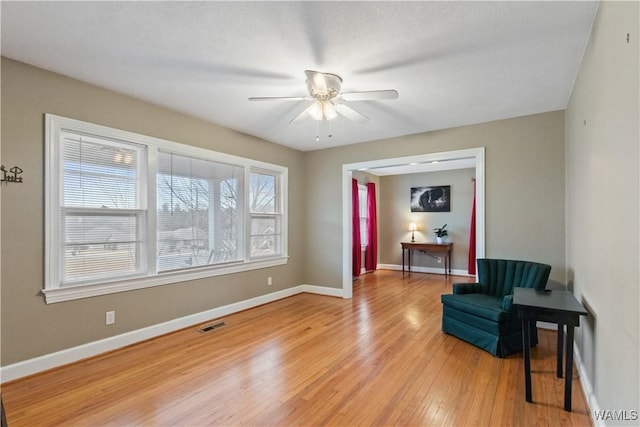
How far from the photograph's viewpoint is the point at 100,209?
3127 mm

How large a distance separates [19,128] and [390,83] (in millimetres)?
3161

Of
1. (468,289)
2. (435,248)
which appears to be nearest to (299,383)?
(468,289)

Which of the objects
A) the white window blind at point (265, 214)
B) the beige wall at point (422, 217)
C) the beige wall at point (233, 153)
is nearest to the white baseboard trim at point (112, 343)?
the beige wall at point (233, 153)

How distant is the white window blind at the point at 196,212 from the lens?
146 inches

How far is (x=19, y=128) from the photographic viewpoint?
261cm

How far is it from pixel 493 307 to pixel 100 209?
3917 mm

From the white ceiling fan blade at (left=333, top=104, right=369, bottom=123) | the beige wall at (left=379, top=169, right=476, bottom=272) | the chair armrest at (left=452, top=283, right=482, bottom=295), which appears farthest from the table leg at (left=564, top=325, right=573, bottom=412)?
the beige wall at (left=379, top=169, right=476, bottom=272)

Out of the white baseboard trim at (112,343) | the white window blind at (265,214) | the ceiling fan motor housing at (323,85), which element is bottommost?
the white baseboard trim at (112,343)

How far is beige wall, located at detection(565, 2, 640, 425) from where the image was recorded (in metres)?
1.37

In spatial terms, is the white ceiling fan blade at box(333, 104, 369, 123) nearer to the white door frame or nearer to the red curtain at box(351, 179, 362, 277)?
the white door frame

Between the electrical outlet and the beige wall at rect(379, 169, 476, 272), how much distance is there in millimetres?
6449

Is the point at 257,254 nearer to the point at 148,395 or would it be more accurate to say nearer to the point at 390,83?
the point at 148,395

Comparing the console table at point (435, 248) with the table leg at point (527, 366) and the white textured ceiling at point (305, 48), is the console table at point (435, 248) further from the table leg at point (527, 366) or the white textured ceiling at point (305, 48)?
the table leg at point (527, 366)

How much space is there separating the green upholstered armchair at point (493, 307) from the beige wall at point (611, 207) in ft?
1.72
